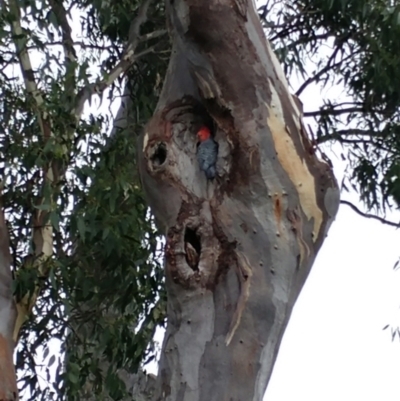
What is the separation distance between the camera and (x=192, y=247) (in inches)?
112

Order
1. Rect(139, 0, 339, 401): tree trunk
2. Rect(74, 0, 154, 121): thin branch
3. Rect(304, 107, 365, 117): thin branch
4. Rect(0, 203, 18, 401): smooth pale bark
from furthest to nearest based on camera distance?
Rect(304, 107, 365, 117): thin branch
Rect(74, 0, 154, 121): thin branch
Rect(0, 203, 18, 401): smooth pale bark
Rect(139, 0, 339, 401): tree trunk

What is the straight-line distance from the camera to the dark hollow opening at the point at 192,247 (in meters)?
2.82

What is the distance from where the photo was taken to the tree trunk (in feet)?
9.04

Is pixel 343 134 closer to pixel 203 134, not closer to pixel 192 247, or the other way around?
pixel 203 134

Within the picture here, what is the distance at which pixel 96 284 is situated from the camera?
169 inches

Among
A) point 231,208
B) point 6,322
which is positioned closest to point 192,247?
point 231,208

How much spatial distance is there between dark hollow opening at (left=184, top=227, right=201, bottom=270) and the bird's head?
1.00 feet

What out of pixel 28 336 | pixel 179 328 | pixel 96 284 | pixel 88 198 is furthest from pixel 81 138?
pixel 179 328

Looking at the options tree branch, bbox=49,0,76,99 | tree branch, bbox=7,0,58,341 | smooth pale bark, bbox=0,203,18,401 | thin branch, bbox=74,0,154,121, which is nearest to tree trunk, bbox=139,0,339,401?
smooth pale bark, bbox=0,203,18,401

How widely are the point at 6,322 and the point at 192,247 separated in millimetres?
1186

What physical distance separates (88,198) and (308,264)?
1443mm

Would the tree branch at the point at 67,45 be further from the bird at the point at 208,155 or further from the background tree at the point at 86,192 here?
the bird at the point at 208,155

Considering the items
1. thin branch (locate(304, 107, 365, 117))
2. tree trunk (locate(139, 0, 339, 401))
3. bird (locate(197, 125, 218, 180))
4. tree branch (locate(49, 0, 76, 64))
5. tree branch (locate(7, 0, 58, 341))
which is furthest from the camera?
thin branch (locate(304, 107, 365, 117))

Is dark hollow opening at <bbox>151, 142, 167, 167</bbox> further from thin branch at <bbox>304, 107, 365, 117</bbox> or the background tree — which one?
thin branch at <bbox>304, 107, 365, 117</bbox>
